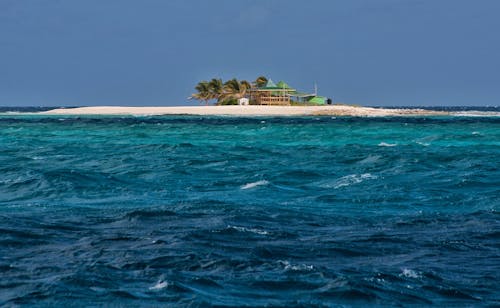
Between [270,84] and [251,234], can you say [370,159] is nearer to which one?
[251,234]

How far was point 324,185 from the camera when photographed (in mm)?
30719

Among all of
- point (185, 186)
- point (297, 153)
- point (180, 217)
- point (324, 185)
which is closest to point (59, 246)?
point (180, 217)

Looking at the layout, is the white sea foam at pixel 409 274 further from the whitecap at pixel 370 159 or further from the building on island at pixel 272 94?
the building on island at pixel 272 94

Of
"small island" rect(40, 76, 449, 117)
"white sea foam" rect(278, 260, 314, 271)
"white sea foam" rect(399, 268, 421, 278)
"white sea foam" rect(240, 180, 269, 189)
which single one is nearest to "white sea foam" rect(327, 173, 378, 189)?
"white sea foam" rect(240, 180, 269, 189)

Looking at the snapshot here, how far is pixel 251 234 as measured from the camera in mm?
19344

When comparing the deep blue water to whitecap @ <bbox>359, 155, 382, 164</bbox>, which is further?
whitecap @ <bbox>359, 155, 382, 164</bbox>

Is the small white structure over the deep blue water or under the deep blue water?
under

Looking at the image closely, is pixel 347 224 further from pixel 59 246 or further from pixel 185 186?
pixel 185 186

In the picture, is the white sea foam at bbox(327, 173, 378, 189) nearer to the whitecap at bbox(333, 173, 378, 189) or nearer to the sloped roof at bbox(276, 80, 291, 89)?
the whitecap at bbox(333, 173, 378, 189)

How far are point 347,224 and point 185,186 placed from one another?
10.2m

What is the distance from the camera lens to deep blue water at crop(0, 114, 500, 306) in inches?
561

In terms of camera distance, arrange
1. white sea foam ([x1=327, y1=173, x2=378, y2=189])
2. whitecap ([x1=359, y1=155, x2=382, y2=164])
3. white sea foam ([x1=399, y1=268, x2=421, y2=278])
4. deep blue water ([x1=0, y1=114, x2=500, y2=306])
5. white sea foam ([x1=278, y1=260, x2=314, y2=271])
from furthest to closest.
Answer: whitecap ([x1=359, y1=155, x2=382, y2=164])
white sea foam ([x1=327, y1=173, x2=378, y2=189])
white sea foam ([x1=278, y1=260, x2=314, y2=271])
white sea foam ([x1=399, y1=268, x2=421, y2=278])
deep blue water ([x1=0, y1=114, x2=500, y2=306])

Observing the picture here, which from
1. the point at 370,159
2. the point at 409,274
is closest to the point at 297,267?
the point at 409,274

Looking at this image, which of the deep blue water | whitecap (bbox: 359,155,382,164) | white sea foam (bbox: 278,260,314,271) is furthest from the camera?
whitecap (bbox: 359,155,382,164)
